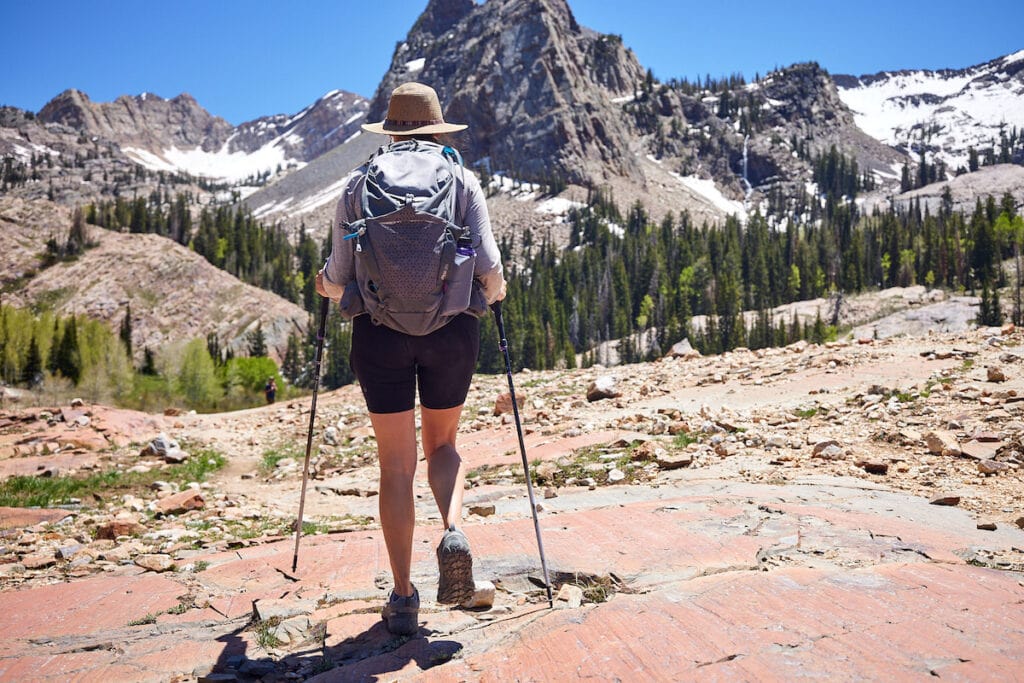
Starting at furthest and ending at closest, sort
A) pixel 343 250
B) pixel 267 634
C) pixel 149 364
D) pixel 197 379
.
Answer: pixel 149 364 < pixel 197 379 < pixel 267 634 < pixel 343 250

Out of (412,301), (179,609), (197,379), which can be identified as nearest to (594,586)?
(412,301)

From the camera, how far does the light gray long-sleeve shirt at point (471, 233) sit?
335cm

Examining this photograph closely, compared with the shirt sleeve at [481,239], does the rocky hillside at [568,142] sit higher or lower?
higher

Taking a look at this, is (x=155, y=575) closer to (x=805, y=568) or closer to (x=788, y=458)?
(x=805, y=568)

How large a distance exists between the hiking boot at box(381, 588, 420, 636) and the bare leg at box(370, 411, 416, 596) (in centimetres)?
4

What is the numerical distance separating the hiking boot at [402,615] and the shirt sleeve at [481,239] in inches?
55.2

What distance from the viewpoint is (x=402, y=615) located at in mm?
3312

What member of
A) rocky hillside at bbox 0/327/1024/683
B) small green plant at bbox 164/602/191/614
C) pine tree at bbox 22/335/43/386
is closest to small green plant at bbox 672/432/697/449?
rocky hillside at bbox 0/327/1024/683

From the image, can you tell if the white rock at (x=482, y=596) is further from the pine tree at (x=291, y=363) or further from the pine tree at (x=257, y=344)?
the pine tree at (x=291, y=363)

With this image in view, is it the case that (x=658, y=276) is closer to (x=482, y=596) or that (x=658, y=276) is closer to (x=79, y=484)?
(x=79, y=484)

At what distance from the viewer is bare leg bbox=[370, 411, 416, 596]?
3.37 m

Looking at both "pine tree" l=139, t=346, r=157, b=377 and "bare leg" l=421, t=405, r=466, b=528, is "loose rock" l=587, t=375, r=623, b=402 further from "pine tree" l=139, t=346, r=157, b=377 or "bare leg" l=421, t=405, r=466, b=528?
"pine tree" l=139, t=346, r=157, b=377

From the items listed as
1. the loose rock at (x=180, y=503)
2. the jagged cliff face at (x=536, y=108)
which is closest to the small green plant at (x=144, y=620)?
the loose rock at (x=180, y=503)

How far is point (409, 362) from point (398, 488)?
0.59 m
